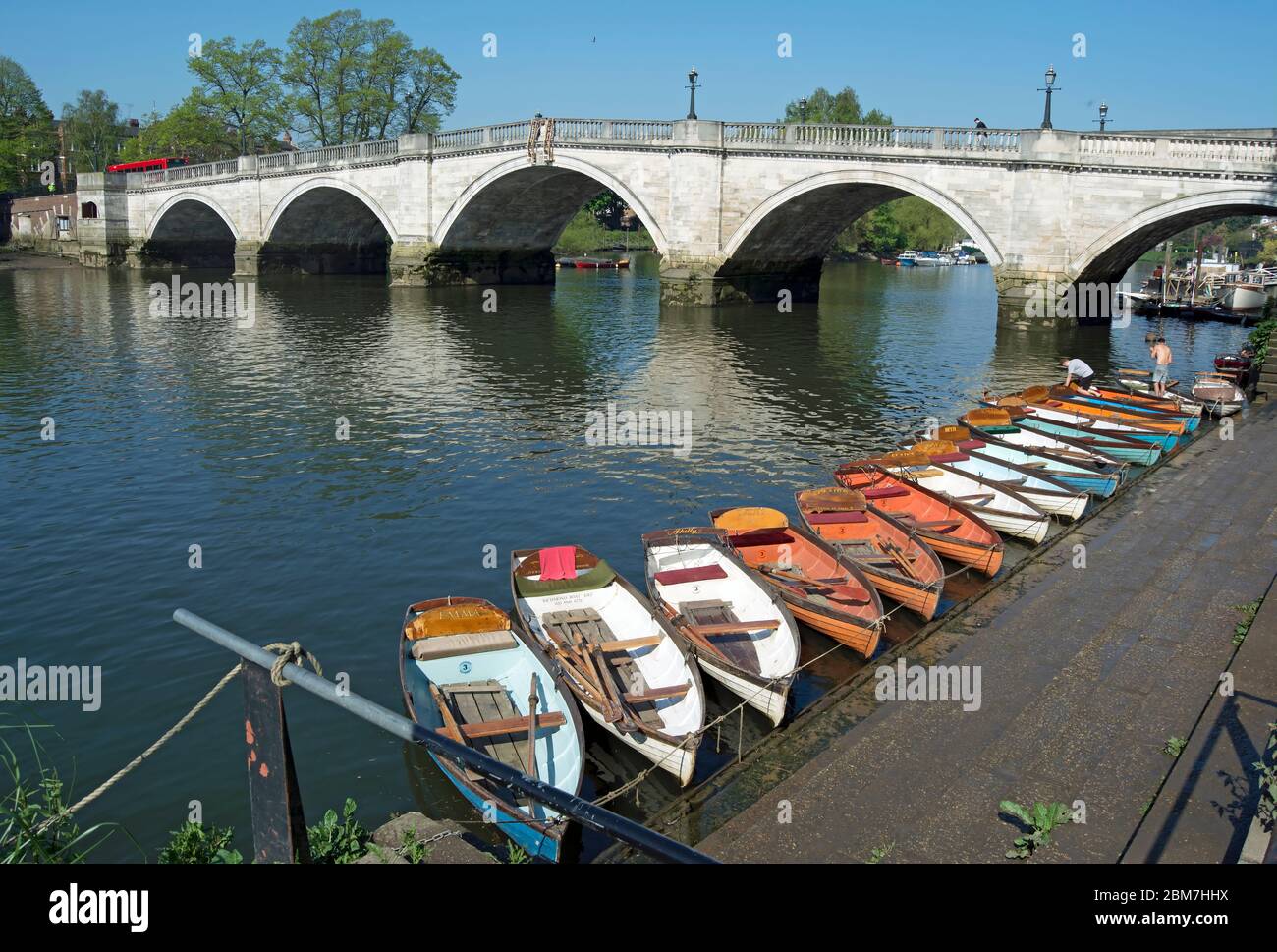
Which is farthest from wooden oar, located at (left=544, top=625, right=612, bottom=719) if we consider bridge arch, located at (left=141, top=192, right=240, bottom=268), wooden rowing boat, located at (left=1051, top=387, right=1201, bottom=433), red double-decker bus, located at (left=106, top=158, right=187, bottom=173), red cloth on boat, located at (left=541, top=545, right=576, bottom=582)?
red double-decker bus, located at (left=106, top=158, right=187, bottom=173)

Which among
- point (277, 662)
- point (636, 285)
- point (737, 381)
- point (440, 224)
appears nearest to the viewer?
point (277, 662)

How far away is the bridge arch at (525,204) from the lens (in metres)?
46.6

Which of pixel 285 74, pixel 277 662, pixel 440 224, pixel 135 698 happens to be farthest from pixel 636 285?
pixel 277 662

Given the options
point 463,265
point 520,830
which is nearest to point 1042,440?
point 520,830

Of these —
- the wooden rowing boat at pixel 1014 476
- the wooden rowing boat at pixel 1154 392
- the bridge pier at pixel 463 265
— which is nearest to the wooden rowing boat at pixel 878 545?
the wooden rowing boat at pixel 1014 476

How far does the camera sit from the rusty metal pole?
165 inches

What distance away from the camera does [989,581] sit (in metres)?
13.6

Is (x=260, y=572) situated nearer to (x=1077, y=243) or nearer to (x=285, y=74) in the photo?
(x=1077, y=243)

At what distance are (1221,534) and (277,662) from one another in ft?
47.8

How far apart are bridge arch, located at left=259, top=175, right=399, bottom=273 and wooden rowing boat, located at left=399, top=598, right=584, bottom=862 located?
160ft

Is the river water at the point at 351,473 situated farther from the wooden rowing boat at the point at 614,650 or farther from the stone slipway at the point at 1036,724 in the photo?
the stone slipway at the point at 1036,724

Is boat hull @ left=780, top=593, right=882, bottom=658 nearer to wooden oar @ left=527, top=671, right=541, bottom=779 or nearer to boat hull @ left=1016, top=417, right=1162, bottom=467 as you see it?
wooden oar @ left=527, top=671, right=541, bottom=779

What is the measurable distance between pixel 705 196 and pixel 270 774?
42.0m
